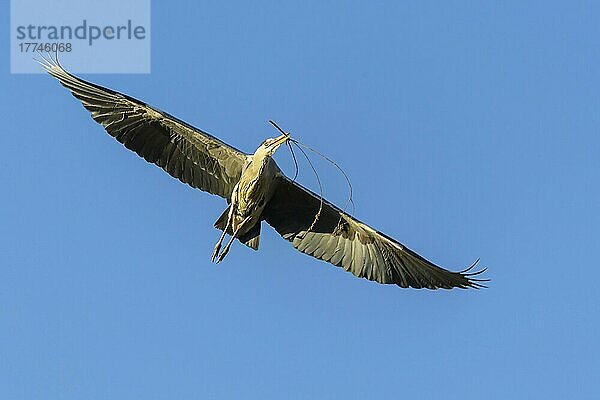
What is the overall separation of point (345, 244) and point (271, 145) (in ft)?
9.74

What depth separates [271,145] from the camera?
2644 cm

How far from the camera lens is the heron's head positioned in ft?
86.1

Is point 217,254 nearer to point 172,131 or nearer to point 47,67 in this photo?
point 172,131

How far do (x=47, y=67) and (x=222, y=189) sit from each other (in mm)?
3860

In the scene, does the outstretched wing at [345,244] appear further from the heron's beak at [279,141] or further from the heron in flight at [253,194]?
the heron's beak at [279,141]

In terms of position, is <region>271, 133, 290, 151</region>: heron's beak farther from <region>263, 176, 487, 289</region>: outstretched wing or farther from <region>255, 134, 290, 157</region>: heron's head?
<region>263, 176, 487, 289</region>: outstretched wing

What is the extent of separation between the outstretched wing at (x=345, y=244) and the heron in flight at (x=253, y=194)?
18 millimetres

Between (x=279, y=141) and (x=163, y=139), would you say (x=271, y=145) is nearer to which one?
(x=279, y=141)

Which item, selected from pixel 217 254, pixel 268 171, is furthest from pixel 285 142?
pixel 217 254

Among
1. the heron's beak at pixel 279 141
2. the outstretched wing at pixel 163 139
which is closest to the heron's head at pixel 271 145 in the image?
the heron's beak at pixel 279 141

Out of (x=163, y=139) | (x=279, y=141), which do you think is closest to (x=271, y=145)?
(x=279, y=141)

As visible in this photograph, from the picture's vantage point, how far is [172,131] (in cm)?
2759

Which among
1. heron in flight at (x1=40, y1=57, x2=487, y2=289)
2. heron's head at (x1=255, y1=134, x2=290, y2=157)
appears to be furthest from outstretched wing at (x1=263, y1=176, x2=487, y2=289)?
heron's head at (x1=255, y1=134, x2=290, y2=157)

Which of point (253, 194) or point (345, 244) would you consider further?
point (345, 244)
